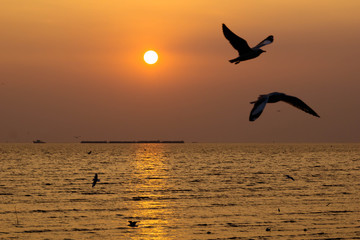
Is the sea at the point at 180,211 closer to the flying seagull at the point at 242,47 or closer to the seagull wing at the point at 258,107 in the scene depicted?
the flying seagull at the point at 242,47

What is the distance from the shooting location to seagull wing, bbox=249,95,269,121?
53.5 ft

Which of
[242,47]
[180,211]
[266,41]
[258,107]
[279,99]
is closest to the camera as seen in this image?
[258,107]

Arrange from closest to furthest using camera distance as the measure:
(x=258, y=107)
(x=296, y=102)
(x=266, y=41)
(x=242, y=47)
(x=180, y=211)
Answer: (x=258, y=107) → (x=296, y=102) → (x=242, y=47) → (x=266, y=41) → (x=180, y=211)

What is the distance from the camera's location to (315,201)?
60.3 metres

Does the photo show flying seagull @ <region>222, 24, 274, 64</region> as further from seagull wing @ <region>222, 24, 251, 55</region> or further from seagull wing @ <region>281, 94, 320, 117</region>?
seagull wing @ <region>281, 94, 320, 117</region>

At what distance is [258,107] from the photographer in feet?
57.2

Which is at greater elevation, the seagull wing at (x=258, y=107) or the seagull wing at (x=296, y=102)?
the seagull wing at (x=296, y=102)

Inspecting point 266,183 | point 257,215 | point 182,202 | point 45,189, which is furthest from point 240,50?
point 266,183

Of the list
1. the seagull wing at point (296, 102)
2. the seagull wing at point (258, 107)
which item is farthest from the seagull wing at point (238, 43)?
the seagull wing at point (258, 107)

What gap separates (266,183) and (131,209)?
3573 centimetres

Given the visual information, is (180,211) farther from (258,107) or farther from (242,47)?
(258,107)

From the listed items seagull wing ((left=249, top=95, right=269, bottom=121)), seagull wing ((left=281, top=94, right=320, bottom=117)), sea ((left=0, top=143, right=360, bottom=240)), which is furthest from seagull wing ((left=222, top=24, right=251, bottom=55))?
sea ((left=0, top=143, right=360, bottom=240))

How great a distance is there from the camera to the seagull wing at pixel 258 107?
53.5ft

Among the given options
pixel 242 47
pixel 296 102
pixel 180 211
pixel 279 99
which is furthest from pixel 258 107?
pixel 180 211
